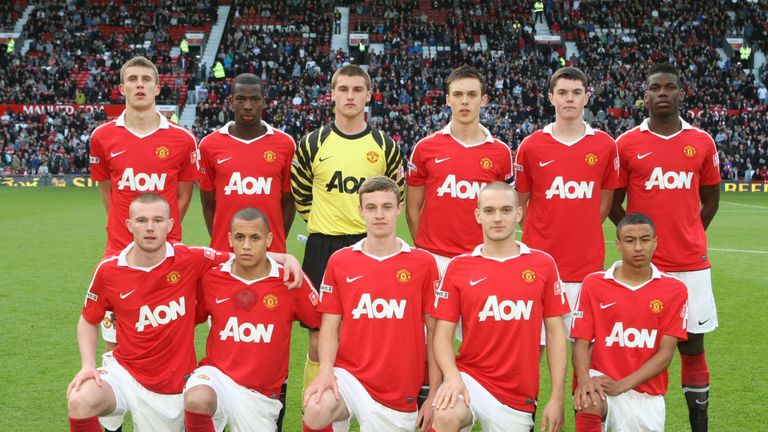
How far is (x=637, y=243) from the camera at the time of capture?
4469 millimetres

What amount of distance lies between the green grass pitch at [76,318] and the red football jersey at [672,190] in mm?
1109

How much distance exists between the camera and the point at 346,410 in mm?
4230

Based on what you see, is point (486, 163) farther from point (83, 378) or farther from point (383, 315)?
point (83, 378)

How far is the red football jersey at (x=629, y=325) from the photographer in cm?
445

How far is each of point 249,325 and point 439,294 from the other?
3.40ft

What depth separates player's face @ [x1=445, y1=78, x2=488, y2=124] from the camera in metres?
5.25

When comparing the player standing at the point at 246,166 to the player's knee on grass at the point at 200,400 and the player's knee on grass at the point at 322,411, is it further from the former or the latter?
→ the player's knee on grass at the point at 322,411

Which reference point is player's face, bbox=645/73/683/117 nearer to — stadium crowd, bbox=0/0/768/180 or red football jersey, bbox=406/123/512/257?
red football jersey, bbox=406/123/512/257

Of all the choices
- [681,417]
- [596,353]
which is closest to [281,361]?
[596,353]

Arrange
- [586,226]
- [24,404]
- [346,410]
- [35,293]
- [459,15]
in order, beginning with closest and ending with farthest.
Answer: [346,410] → [586,226] → [24,404] → [35,293] → [459,15]

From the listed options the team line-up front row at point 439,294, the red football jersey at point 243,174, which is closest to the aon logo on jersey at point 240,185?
the red football jersey at point 243,174

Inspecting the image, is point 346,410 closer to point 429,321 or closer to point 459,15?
point 429,321

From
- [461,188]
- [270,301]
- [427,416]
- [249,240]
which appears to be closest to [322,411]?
[427,416]

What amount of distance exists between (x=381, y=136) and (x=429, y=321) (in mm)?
1494
